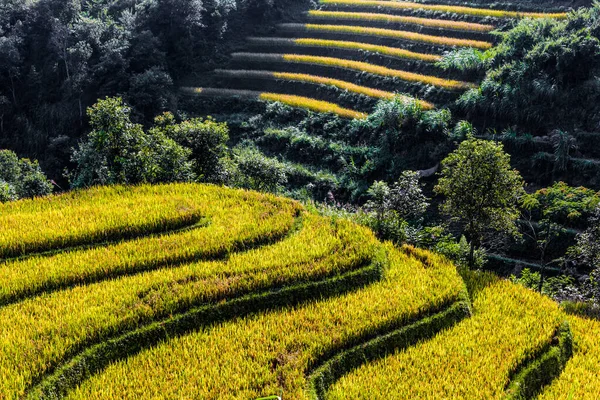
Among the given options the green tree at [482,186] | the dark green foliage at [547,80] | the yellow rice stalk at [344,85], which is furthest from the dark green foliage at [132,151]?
the dark green foliage at [547,80]

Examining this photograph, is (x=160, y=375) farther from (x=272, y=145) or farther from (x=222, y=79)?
(x=222, y=79)

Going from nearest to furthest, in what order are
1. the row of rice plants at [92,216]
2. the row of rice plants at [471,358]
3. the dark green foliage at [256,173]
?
the row of rice plants at [471,358]
the row of rice plants at [92,216]
the dark green foliage at [256,173]

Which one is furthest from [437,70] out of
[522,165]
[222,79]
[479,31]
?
[222,79]

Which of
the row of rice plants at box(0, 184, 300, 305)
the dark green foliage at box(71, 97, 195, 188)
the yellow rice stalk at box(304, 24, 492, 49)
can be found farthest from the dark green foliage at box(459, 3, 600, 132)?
the dark green foliage at box(71, 97, 195, 188)

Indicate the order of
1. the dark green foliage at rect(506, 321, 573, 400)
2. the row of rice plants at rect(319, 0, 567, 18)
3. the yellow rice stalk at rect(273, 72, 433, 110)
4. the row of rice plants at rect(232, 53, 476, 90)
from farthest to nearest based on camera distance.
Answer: the row of rice plants at rect(319, 0, 567, 18)
the row of rice plants at rect(232, 53, 476, 90)
the yellow rice stalk at rect(273, 72, 433, 110)
the dark green foliage at rect(506, 321, 573, 400)

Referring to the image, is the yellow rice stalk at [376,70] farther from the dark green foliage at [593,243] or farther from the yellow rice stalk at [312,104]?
the dark green foliage at [593,243]

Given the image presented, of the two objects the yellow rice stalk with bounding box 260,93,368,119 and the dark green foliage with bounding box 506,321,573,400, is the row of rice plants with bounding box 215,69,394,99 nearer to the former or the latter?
the yellow rice stalk with bounding box 260,93,368,119
